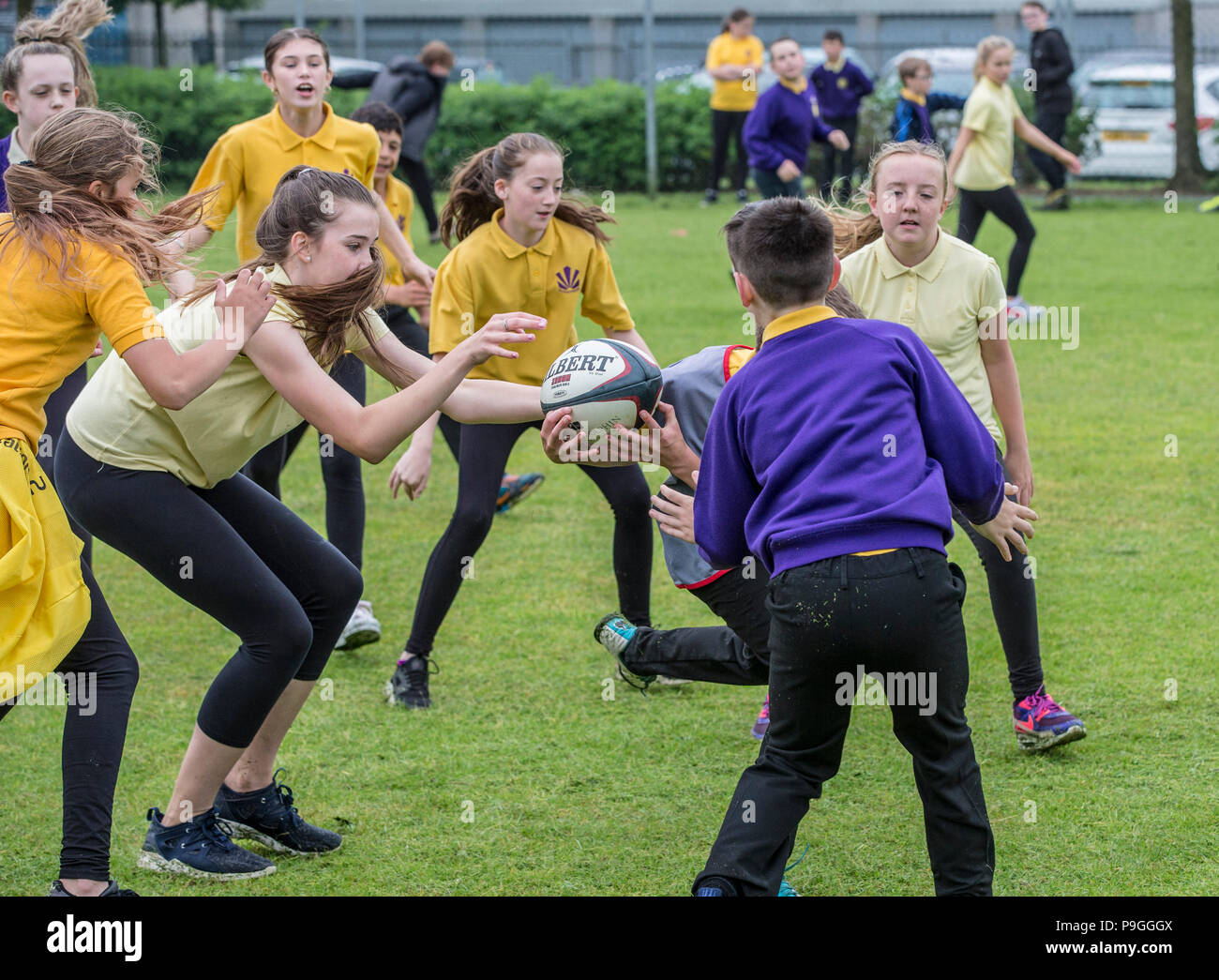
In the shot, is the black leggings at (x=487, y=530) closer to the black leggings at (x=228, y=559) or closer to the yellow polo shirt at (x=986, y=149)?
the black leggings at (x=228, y=559)

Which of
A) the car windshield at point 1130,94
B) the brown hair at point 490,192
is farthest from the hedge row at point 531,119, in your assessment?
the brown hair at point 490,192

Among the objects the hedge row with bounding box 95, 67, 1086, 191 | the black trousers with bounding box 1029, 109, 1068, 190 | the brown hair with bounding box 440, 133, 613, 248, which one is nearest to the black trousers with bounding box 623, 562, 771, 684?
the brown hair with bounding box 440, 133, 613, 248

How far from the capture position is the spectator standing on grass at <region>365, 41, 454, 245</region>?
46.5 ft

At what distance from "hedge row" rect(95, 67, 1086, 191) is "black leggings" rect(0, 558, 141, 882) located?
19065 mm

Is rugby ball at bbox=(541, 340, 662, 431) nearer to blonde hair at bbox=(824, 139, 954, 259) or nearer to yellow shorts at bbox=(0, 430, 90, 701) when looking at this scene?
blonde hair at bbox=(824, 139, 954, 259)

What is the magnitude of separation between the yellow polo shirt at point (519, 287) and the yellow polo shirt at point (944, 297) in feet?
3.72

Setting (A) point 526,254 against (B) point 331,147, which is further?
(B) point 331,147

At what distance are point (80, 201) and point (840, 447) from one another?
1918 millimetres

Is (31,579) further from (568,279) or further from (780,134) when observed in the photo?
(780,134)

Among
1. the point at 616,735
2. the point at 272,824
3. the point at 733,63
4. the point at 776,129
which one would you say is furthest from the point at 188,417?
the point at 733,63
